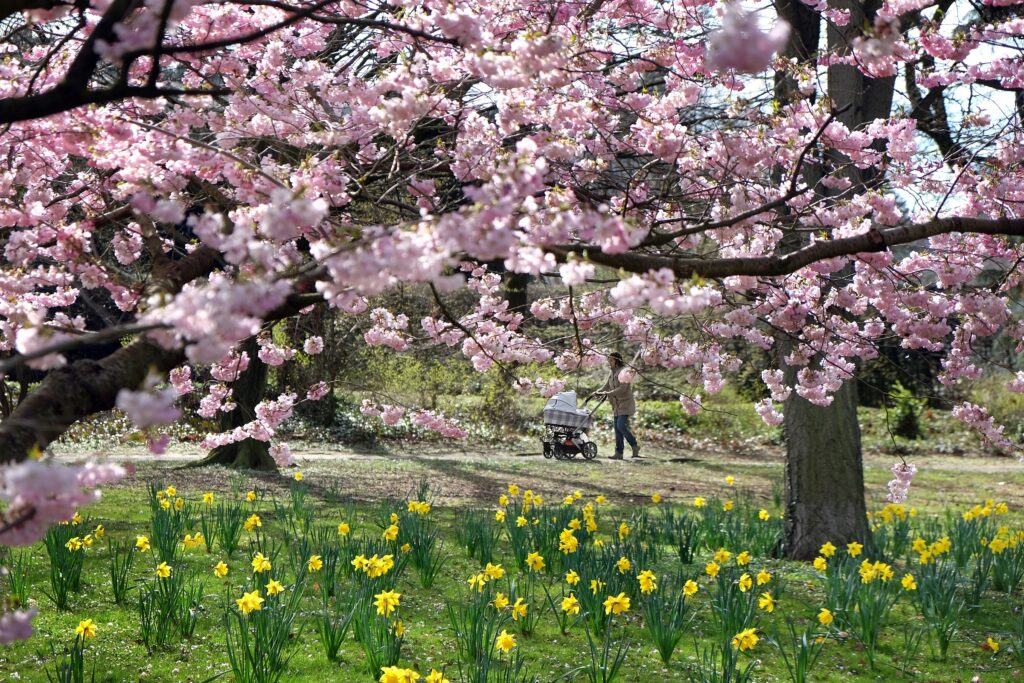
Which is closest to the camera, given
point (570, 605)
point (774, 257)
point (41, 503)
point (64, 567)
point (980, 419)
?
point (41, 503)

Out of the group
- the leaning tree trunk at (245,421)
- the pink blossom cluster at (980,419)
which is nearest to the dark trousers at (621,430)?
the leaning tree trunk at (245,421)

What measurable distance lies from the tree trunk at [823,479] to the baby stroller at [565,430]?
6166mm

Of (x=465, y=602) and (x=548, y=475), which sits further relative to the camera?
(x=548, y=475)

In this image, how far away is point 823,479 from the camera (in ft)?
21.3

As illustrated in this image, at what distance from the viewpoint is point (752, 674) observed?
A: 13.3 feet

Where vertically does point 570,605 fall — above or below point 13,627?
below

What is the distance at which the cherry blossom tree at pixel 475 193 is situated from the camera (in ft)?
6.40

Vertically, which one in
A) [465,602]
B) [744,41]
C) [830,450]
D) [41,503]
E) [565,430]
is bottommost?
[465,602]

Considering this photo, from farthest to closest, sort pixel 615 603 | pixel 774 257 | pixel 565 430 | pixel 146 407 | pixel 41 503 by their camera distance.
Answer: pixel 565 430 → pixel 615 603 → pixel 774 257 → pixel 41 503 → pixel 146 407

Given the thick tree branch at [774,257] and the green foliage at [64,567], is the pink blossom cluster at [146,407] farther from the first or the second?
the green foliage at [64,567]

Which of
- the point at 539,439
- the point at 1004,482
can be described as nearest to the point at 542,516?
the point at 1004,482

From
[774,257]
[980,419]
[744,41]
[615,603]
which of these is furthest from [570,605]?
[980,419]

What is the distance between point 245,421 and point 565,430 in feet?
14.8

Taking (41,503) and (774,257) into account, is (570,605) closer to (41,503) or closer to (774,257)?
(774,257)
